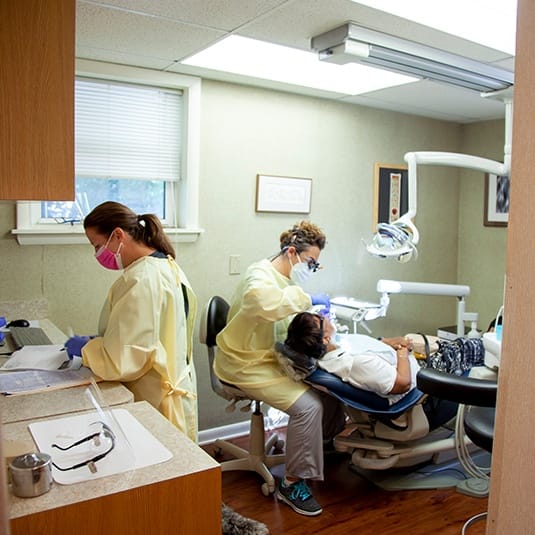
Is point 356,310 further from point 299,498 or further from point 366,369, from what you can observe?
point 299,498

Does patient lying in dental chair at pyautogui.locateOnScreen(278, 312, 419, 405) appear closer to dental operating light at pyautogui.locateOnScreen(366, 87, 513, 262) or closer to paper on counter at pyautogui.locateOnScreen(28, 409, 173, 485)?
dental operating light at pyautogui.locateOnScreen(366, 87, 513, 262)

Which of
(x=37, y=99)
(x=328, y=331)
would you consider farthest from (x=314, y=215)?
(x=37, y=99)

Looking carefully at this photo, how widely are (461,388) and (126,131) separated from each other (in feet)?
6.77

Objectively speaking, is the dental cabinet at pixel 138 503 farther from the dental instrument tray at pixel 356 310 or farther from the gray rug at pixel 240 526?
the dental instrument tray at pixel 356 310

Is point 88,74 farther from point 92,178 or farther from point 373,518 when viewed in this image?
point 373,518

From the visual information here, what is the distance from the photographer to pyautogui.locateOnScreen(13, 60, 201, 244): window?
2779 mm

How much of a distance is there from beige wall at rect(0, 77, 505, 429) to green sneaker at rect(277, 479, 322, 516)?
830 millimetres

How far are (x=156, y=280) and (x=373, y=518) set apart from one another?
1497mm

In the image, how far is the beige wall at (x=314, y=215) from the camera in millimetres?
2838

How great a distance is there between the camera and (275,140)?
3344 mm

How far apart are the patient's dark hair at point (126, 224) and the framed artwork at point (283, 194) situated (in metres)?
1.36

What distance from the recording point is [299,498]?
2.55m

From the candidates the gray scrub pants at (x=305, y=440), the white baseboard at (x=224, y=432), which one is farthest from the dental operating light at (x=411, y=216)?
the white baseboard at (x=224, y=432)

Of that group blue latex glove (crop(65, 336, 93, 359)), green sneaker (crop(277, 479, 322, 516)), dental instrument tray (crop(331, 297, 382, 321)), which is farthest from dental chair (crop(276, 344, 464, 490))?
blue latex glove (crop(65, 336, 93, 359))
